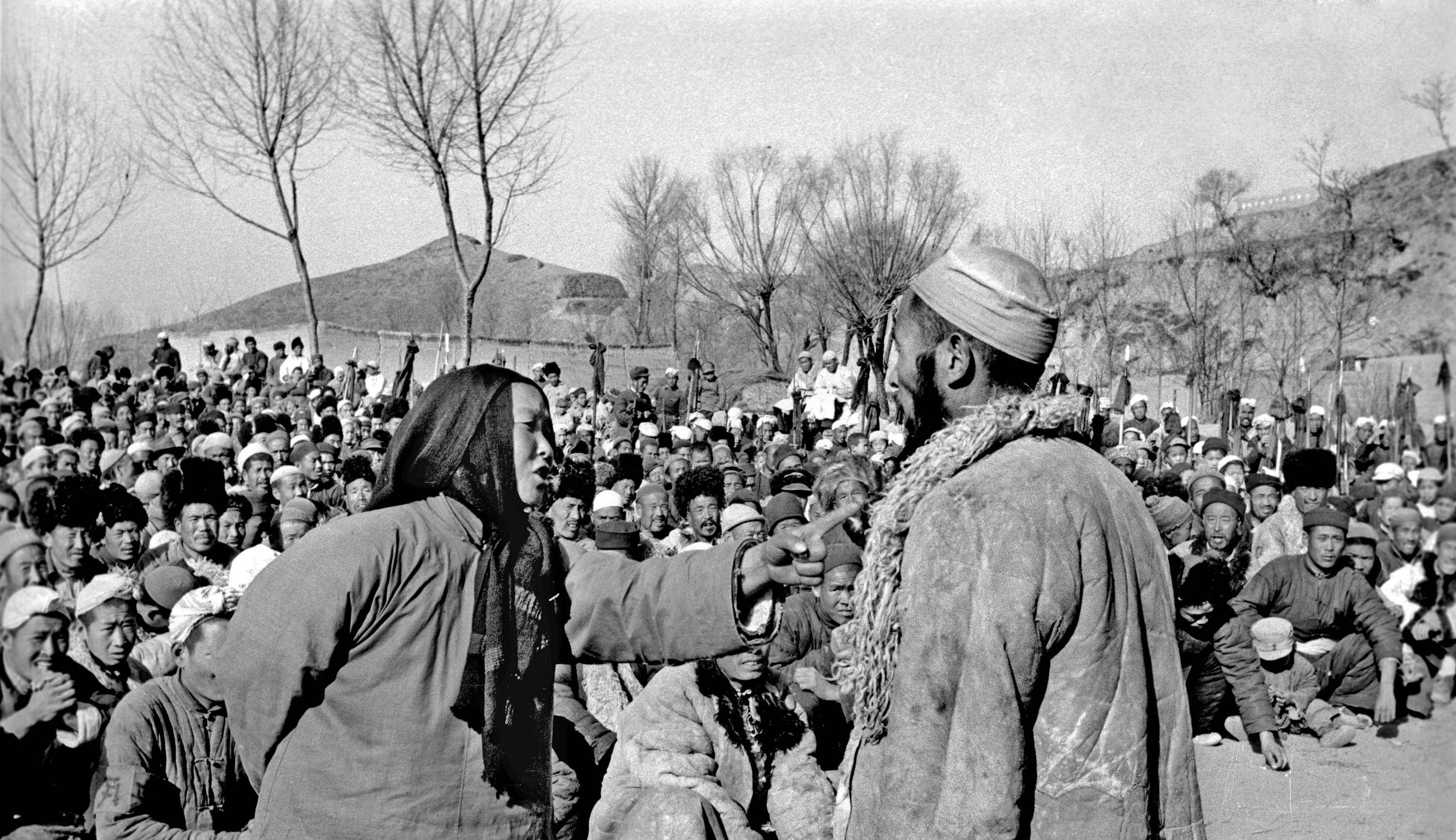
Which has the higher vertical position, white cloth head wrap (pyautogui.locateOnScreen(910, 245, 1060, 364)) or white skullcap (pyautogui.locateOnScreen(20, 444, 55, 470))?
white cloth head wrap (pyautogui.locateOnScreen(910, 245, 1060, 364))

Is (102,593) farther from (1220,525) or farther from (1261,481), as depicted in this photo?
(1261,481)

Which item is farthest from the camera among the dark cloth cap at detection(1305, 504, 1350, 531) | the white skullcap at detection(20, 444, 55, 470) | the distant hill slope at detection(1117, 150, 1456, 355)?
the white skullcap at detection(20, 444, 55, 470)

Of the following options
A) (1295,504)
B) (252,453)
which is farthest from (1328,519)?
(252,453)

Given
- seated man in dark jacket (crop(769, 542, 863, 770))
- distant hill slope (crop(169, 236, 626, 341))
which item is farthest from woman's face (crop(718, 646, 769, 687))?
distant hill slope (crop(169, 236, 626, 341))

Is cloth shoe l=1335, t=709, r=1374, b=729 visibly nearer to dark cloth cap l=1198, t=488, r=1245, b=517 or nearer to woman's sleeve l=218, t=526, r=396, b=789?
dark cloth cap l=1198, t=488, r=1245, b=517

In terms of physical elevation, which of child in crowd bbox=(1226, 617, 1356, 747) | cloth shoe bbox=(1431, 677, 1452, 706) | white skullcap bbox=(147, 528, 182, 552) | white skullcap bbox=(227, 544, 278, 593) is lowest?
child in crowd bbox=(1226, 617, 1356, 747)

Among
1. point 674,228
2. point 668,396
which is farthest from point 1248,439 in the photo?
point 674,228

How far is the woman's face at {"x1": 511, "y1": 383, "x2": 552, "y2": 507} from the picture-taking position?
9.05ft

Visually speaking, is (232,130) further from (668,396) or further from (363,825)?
(363,825)

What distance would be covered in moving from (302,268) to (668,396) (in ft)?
25.8

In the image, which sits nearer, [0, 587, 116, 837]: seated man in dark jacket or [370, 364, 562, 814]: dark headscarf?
[370, 364, 562, 814]: dark headscarf

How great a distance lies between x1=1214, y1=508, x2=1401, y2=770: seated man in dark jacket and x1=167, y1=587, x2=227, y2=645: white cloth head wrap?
545 cm

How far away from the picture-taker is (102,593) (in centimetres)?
517

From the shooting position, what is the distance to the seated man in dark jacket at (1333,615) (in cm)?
727
